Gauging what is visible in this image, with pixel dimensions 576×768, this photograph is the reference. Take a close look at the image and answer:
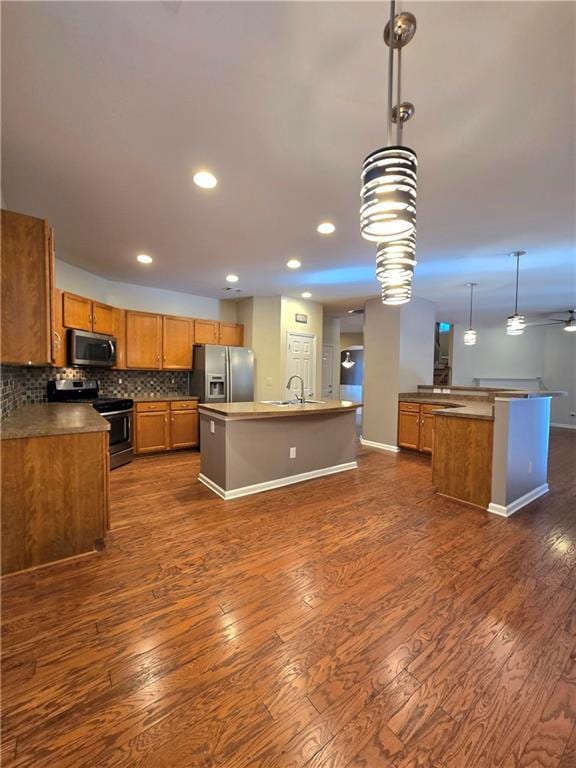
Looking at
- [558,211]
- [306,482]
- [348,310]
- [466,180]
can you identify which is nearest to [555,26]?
[466,180]

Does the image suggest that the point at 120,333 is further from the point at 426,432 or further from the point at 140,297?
the point at 426,432

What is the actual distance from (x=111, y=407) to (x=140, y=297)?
81.2 inches

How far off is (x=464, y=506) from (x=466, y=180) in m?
2.95

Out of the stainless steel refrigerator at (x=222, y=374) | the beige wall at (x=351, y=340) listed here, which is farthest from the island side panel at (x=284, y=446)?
the beige wall at (x=351, y=340)

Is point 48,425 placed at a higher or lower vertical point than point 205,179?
lower

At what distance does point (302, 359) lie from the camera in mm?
6219

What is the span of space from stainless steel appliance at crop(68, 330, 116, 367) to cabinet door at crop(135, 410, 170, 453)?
3.12 ft

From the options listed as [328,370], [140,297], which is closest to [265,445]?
[140,297]

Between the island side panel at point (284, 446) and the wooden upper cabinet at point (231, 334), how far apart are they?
8.94 feet

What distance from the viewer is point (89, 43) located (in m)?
1.33

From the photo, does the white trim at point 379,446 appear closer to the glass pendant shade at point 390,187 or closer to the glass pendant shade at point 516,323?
the glass pendant shade at point 516,323

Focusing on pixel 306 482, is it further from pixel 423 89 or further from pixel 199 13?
pixel 199 13

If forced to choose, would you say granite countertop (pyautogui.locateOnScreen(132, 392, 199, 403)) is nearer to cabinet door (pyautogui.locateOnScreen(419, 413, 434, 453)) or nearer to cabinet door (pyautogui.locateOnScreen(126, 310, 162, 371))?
cabinet door (pyautogui.locateOnScreen(126, 310, 162, 371))

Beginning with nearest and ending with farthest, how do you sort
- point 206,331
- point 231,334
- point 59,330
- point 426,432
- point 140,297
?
1. point 59,330
2. point 426,432
3. point 140,297
4. point 206,331
5. point 231,334
